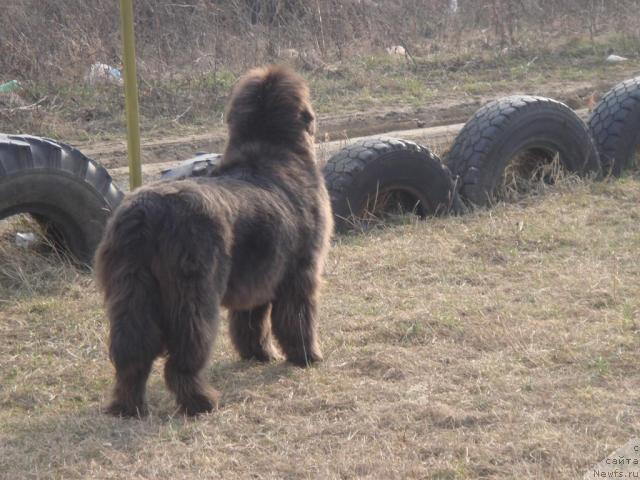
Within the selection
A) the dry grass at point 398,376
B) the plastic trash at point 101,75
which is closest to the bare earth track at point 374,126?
the plastic trash at point 101,75

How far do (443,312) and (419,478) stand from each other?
93.3 inches

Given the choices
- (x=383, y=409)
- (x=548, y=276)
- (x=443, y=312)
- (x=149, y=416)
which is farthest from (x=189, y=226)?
(x=548, y=276)

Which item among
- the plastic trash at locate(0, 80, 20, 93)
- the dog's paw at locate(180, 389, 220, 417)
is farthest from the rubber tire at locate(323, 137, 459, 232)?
the plastic trash at locate(0, 80, 20, 93)

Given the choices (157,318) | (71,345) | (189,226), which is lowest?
(71,345)

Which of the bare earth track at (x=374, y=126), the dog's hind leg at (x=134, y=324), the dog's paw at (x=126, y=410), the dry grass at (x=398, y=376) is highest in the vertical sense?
the dog's hind leg at (x=134, y=324)

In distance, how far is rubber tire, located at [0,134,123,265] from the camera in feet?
24.1

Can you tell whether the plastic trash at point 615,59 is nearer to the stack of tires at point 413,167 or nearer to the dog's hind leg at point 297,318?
the stack of tires at point 413,167

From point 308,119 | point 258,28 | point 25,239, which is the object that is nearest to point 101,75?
point 258,28

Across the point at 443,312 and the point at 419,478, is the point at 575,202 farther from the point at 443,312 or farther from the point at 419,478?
the point at 419,478

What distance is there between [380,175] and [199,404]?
3.89 m

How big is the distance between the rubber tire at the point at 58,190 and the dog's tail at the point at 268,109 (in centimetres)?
172

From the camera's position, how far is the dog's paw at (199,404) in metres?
5.27

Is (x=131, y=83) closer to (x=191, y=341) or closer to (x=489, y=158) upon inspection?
(x=191, y=341)

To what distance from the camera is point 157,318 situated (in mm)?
5066
